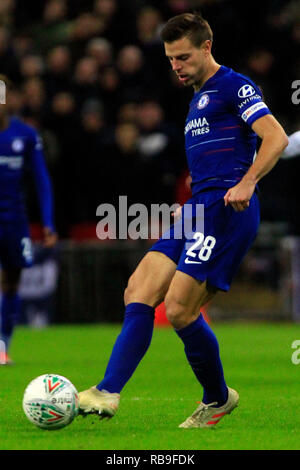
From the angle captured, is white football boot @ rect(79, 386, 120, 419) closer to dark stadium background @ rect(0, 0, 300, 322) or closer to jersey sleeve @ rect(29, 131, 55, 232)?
jersey sleeve @ rect(29, 131, 55, 232)

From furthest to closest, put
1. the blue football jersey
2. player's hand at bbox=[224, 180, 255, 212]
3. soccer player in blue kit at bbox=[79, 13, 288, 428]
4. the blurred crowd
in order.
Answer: the blurred crowd
the blue football jersey
soccer player in blue kit at bbox=[79, 13, 288, 428]
player's hand at bbox=[224, 180, 255, 212]

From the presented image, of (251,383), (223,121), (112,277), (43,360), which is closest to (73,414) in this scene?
(223,121)

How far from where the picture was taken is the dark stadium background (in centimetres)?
1379

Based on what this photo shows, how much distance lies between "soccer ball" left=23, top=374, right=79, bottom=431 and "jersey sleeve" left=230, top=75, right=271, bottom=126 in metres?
1.61

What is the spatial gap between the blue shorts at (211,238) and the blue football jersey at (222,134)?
101 mm

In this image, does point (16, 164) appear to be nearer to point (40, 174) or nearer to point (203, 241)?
point (40, 174)

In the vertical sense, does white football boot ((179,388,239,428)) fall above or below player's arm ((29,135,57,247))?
below

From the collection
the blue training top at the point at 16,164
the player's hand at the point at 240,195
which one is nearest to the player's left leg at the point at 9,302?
the blue training top at the point at 16,164

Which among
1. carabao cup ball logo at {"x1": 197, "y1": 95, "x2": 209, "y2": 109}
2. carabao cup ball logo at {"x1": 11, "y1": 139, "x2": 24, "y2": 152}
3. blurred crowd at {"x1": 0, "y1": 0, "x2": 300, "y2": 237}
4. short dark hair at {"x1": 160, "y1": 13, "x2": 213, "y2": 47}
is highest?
blurred crowd at {"x1": 0, "y1": 0, "x2": 300, "y2": 237}

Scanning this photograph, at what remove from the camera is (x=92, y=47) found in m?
14.9

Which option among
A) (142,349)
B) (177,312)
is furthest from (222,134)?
(142,349)

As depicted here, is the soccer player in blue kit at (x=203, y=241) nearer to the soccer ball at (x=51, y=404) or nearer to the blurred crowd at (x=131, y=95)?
the soccer ball at (x=51, y=404)

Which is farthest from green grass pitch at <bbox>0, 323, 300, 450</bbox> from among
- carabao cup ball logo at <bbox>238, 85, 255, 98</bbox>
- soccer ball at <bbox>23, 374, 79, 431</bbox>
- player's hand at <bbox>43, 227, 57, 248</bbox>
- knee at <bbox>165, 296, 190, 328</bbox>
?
carabao cup ball logo at <bbox>238, 85, 255, 98</bbox>
